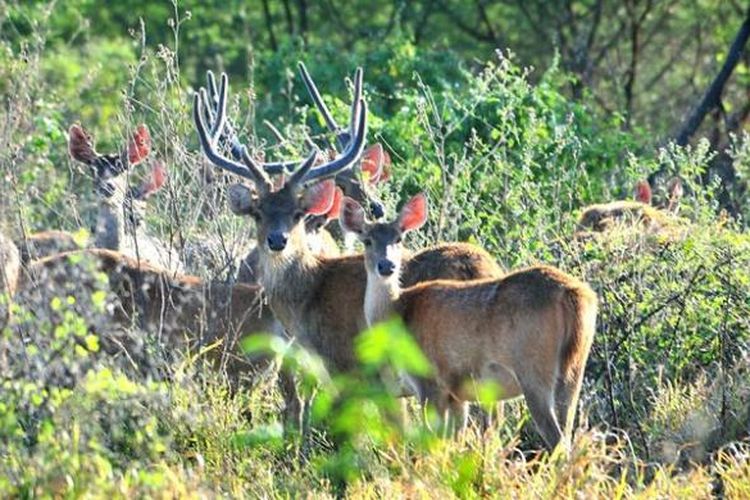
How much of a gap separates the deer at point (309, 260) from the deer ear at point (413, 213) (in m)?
0.30

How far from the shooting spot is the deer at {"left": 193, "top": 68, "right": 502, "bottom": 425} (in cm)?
1092

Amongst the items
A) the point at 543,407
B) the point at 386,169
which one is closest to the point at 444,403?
the point at 543,407

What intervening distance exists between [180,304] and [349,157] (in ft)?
3.96

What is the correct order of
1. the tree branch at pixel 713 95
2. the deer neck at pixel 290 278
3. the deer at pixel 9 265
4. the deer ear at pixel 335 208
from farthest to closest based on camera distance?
the tree branch at pixel 713 95 < the deer ear at pixel 335 208 < the deer neck at pixel 290 278 < the deer at pixel 9 265

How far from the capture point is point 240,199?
1101 cm

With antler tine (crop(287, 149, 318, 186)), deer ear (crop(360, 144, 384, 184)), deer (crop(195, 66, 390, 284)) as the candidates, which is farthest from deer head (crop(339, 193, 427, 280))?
deer ear (crop(360, 144, 384, 184))

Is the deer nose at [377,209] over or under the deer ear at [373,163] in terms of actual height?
under

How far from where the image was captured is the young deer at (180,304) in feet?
36.1

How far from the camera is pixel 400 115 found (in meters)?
14.5

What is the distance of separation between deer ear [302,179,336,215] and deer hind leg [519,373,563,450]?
190 centimetres

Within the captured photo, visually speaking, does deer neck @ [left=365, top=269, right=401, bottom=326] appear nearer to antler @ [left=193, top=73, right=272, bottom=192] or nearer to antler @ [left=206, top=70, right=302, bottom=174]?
antler @ [left=193, top=73, right=272, bottom=192]

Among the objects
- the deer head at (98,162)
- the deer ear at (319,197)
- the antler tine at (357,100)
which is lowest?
the deer ear at (319,197)

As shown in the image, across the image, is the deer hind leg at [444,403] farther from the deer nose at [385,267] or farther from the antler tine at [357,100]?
the antler tine at [357,100]

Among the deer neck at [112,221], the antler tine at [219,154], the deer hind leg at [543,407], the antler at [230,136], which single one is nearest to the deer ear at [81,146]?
the deer neck at [112,221]
